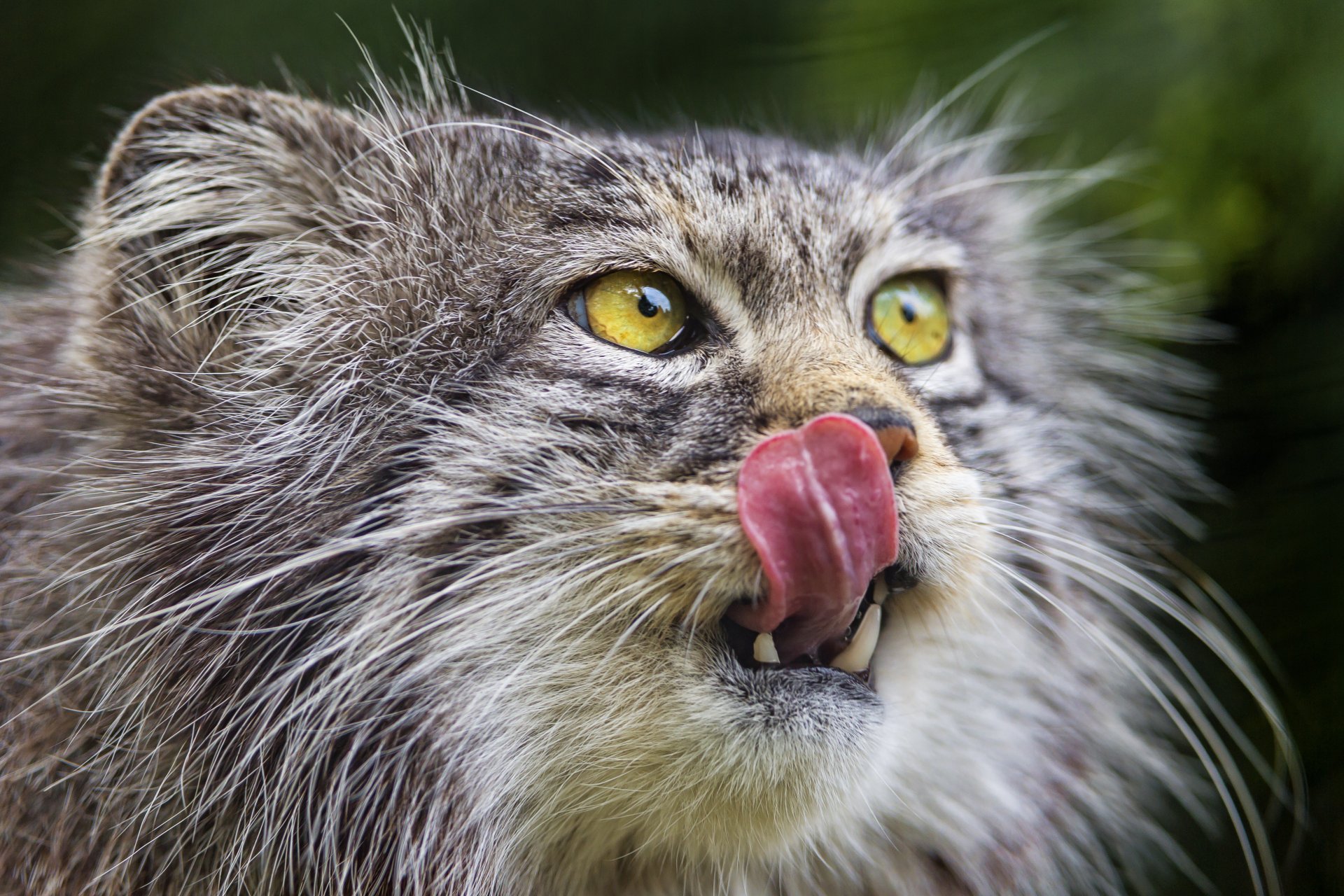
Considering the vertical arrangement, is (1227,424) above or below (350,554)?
above

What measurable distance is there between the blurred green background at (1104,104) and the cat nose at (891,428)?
1.03 m

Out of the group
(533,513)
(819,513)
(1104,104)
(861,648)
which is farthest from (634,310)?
(1104,104)

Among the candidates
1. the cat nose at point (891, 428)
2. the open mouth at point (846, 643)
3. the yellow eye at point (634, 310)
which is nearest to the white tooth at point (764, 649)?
the open mouth at point (846, 643)

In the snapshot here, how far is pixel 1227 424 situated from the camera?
102 inches

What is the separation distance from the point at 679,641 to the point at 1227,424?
5.32 ft

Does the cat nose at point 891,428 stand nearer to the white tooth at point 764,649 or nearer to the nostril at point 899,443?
the nostril at point 899,443

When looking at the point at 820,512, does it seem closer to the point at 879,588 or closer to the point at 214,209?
the point at 879,588

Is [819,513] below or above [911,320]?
below

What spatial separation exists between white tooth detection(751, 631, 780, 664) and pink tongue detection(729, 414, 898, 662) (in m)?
0.07

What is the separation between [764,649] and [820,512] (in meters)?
0.25

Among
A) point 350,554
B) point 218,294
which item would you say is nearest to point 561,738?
Result: point 350,554

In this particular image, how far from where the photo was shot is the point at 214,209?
196 cm

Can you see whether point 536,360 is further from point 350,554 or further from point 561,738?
point 561,738

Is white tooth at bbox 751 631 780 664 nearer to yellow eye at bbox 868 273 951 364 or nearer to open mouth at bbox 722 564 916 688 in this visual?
open mouth at bbox 722 564 916 688
